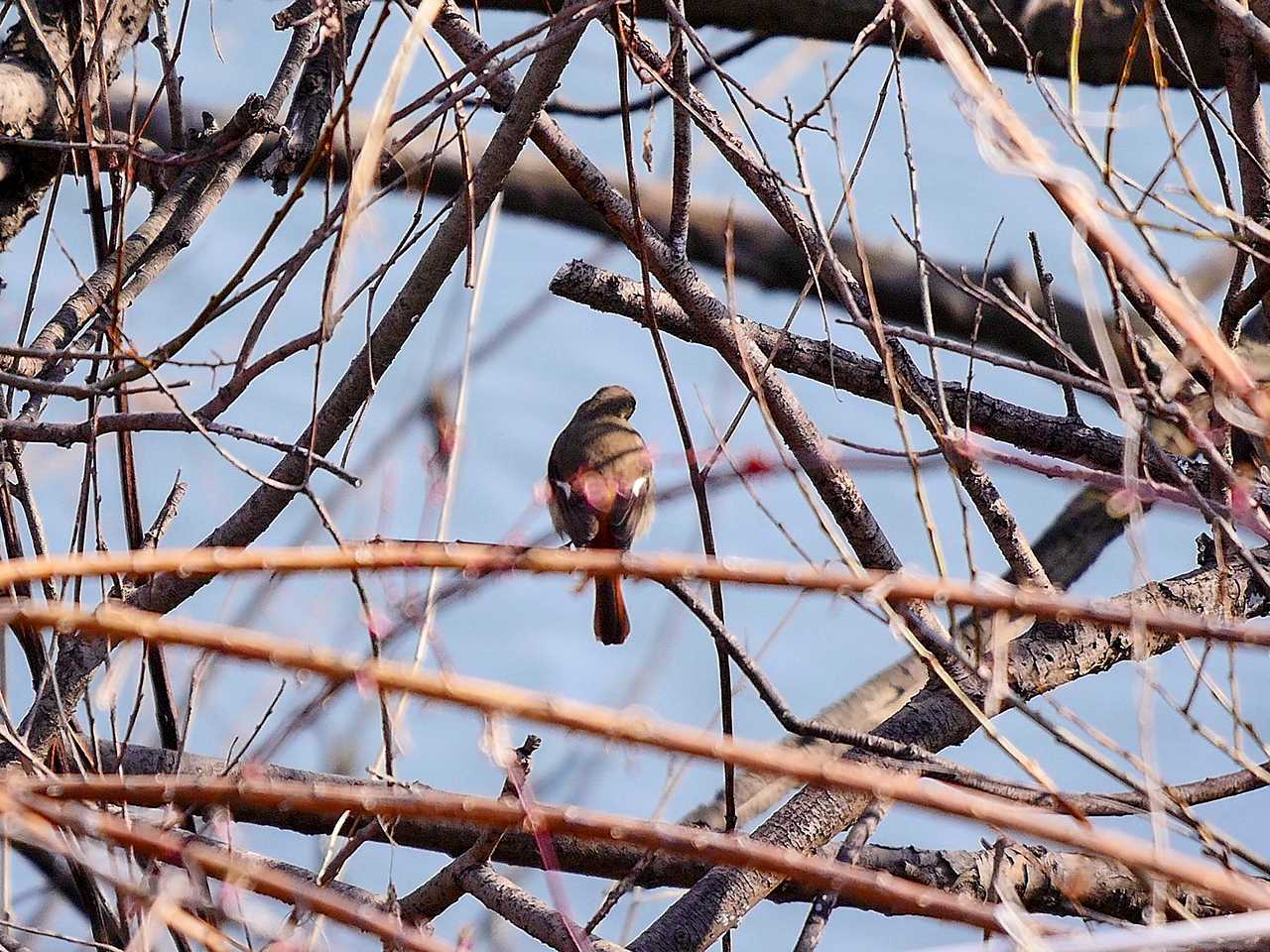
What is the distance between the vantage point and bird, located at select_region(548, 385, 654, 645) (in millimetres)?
4008

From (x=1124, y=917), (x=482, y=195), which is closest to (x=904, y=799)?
(x=482, y=195)

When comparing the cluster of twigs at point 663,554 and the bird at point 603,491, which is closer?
the cluster of twigs at point 663,554

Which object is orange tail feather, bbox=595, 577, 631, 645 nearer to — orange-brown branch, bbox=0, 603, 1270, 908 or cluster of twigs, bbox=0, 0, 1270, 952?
cluster of twigs, bbox=0, 0, 1270, 952

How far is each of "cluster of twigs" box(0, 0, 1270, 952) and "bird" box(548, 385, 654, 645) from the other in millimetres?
621

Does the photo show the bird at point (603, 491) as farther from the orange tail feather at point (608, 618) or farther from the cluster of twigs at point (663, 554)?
the cluster of twigs at point (663, 554)

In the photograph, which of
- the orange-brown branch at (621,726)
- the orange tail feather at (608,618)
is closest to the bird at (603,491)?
the orange tail feather at (608,618)

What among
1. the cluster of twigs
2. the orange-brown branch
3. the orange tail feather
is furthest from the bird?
the orange-brown branch

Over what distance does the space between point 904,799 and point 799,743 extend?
3.12 meters

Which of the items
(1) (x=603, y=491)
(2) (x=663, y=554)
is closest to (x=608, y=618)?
(1) (x=603, y=491)

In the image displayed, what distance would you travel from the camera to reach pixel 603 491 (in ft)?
14.1

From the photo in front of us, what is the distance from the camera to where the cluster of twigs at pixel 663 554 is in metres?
0.96

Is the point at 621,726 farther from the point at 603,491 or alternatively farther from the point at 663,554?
the point at 603,491

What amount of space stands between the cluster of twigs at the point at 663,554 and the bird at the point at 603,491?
62 centimetres

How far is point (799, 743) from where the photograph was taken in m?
3.95
